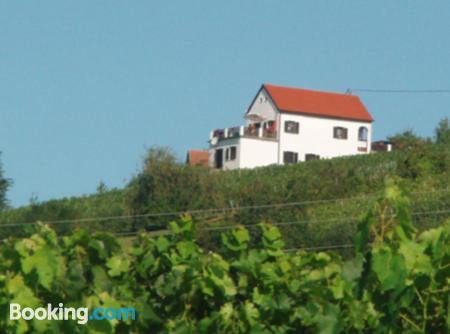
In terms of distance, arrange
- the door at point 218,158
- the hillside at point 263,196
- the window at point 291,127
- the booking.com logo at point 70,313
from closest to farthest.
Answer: the booking.com logo at point 70,313 < the hillside at point 263,196 < the door at point 218,158 < the window at point 291,127

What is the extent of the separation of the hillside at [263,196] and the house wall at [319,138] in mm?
25998

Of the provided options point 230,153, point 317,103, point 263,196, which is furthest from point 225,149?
point 263,196

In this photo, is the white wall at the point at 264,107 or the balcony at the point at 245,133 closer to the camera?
the balcony at the point at 245,133

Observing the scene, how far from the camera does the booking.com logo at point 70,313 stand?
22.2 feet

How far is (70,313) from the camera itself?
6871 mm

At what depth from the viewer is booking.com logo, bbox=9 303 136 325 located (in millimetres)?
6773

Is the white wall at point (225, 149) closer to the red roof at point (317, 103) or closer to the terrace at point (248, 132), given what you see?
the terrace at point (248, 132)

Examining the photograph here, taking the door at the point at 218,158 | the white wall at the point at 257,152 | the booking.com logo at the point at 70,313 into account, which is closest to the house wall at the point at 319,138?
the white wall at the point at 257,152

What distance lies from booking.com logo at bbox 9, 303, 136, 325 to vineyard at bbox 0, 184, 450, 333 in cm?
4

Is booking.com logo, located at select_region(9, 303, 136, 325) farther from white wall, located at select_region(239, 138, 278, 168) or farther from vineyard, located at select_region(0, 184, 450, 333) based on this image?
white wall, located at select_region(239, 138, 278, 168)

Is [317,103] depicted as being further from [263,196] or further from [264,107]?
[263,196]

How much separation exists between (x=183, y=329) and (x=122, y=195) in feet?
179

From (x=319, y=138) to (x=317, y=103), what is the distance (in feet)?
9.95

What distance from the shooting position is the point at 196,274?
7055 millimetres
